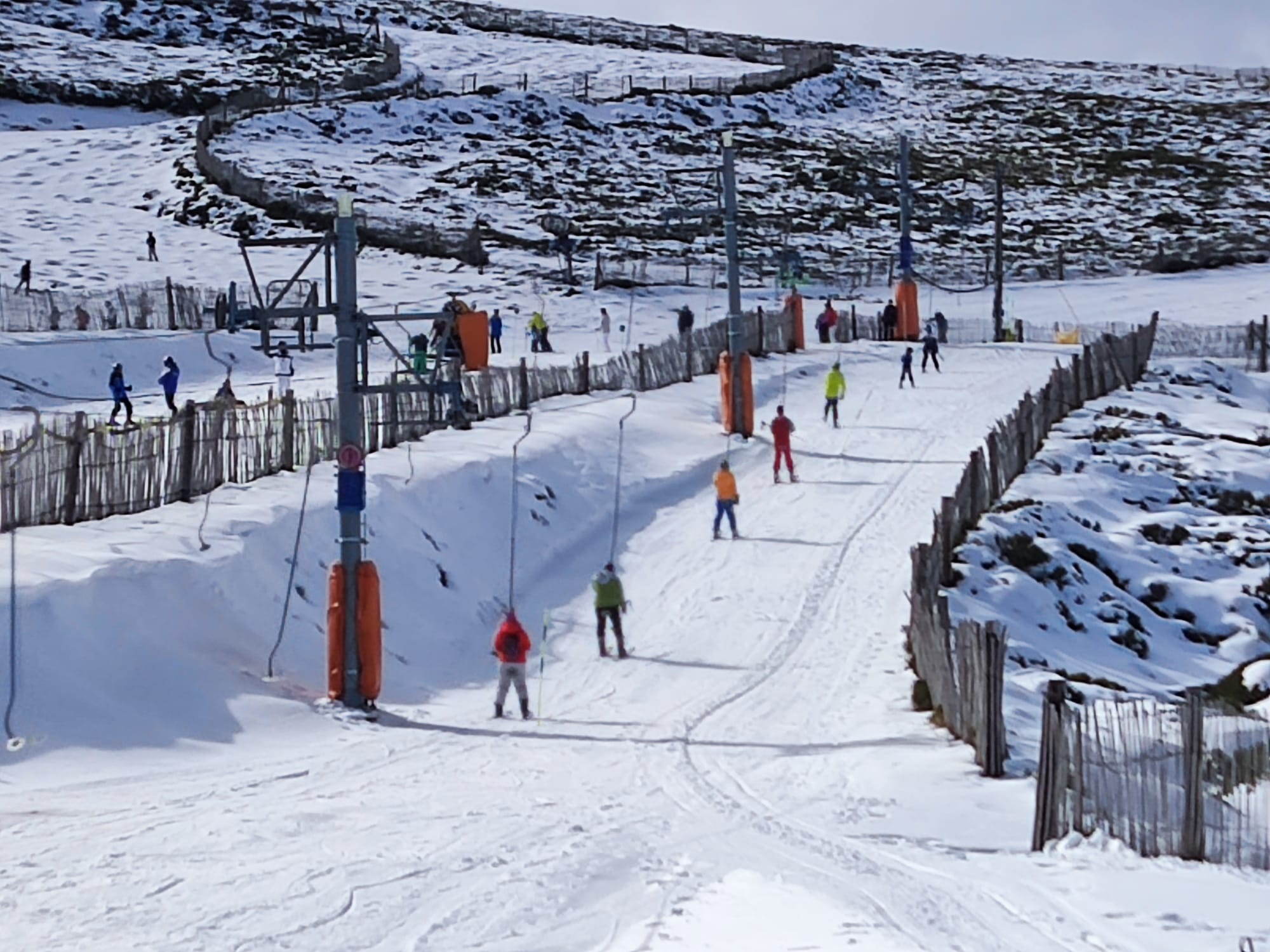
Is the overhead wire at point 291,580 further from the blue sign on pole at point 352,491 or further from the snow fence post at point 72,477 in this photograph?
the snow fence post at point 72,477

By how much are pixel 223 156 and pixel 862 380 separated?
3995 centimetres

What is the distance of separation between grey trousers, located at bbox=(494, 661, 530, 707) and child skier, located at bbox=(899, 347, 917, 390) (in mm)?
22083

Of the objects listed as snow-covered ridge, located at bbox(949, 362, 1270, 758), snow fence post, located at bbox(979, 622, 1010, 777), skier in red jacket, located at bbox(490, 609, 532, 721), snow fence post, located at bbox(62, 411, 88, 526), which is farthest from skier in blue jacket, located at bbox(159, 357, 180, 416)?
snow fence post, located at bbox(979, 622, 1010, 777)

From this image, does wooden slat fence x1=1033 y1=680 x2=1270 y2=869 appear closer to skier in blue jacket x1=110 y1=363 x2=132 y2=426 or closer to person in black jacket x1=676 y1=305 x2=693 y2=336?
skier in blue jacket x1=110 y1=363 x2=132 y2=426

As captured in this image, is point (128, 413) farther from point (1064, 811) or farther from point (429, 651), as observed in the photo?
point (1064, 811)

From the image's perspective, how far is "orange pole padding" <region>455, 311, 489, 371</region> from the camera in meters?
18.1

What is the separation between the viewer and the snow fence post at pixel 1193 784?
37.9ft

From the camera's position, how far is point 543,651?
20922 millimetres

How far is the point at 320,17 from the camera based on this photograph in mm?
108312

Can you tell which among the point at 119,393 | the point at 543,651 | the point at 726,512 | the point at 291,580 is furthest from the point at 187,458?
the point at 119,393

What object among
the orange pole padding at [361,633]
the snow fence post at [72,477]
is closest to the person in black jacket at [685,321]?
the snow fence post at [72,477]

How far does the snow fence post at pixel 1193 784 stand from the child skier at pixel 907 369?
27.1 m

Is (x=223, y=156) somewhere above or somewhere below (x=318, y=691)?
above

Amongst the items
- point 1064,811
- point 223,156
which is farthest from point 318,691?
point 223,156
